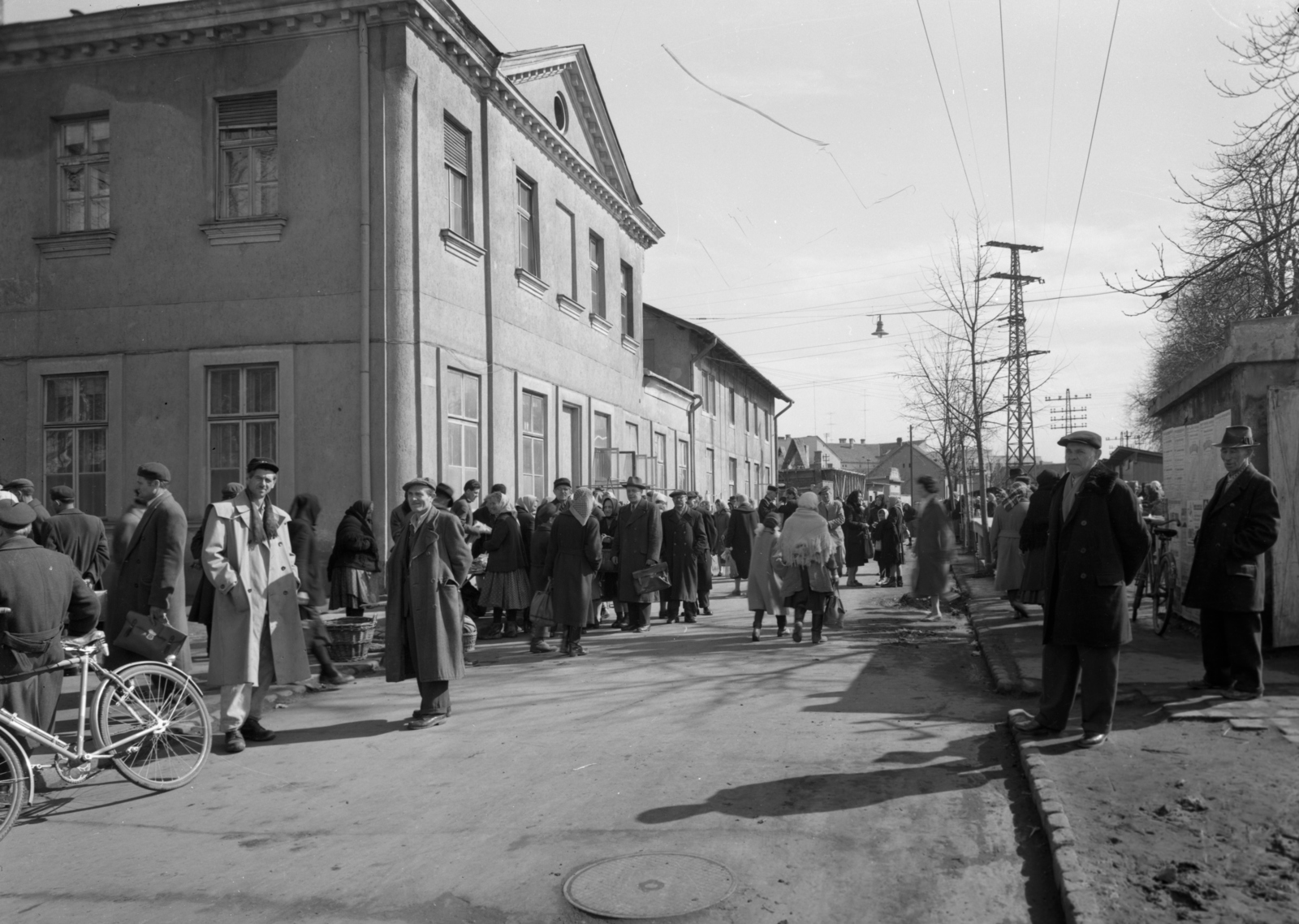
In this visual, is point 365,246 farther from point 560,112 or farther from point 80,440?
point 560,112

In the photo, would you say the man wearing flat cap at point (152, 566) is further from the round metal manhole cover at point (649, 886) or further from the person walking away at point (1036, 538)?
the person walking away at point (1036, 538)

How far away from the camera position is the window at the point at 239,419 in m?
15.0

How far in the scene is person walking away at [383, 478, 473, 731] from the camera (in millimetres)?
7711

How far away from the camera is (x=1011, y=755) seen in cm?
646

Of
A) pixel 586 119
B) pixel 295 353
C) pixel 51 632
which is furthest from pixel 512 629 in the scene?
pixel 586 119

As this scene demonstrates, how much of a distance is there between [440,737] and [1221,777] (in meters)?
4.80

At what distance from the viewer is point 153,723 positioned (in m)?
6.21

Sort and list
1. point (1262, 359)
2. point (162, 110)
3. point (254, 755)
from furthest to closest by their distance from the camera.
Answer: point (162, 110), point (1262, 359), point (254, 755)

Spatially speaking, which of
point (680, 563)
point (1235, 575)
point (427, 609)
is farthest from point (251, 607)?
point (680, 563)

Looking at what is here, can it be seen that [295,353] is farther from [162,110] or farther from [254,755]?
[254,755]

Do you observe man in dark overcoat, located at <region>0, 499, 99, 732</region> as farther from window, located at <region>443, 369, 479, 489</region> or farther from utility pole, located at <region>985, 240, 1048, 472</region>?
utility pole, located at <region>985, 240, 1048, 472</region>

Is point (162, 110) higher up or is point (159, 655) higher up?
point (162, 110)

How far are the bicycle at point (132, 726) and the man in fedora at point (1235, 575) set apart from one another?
6659 millimetres

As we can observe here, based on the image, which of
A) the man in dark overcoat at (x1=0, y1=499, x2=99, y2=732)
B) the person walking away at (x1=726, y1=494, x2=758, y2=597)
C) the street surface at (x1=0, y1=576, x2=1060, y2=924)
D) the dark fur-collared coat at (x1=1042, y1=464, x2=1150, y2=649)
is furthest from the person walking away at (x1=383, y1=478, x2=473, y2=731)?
the person walking away at (x1=726, y1=494, x2=758, y2=597)
